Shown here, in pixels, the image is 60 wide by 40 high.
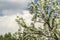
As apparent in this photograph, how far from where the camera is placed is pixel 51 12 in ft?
106

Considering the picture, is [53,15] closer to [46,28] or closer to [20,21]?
[46,28]

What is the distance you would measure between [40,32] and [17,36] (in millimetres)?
2695

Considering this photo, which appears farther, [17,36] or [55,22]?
[17,36]

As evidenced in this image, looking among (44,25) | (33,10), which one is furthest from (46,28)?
(33,10)

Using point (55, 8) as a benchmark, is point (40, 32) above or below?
below

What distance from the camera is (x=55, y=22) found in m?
31.4

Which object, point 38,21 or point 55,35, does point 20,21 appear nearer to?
→ point 38,21

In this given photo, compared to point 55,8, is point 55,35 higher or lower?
lower

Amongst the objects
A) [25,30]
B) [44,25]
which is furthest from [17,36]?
[44,25]

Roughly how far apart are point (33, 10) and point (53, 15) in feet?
7.44

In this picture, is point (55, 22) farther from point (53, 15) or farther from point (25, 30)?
point (25, 30)

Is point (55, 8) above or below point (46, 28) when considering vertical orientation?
above

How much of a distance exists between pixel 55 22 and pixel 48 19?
1064 mm

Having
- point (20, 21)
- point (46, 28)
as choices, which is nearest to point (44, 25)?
point (46, 28)
